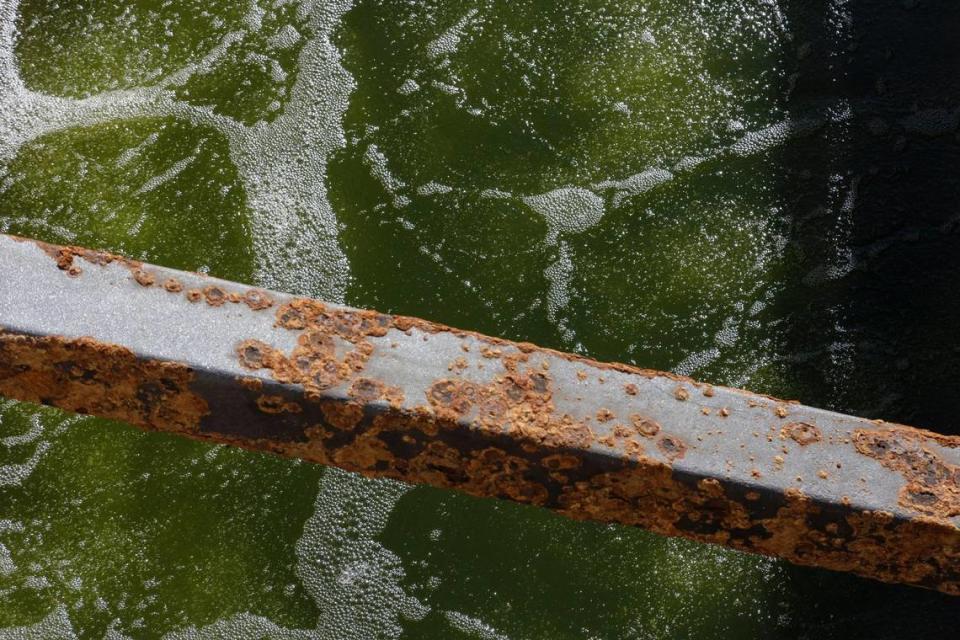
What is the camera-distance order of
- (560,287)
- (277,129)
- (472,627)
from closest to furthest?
(472,627) → (560,287) → (277,129)

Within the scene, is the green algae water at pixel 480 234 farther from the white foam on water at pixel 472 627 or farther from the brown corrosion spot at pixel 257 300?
the brown corrosion spot at pixel 257 300

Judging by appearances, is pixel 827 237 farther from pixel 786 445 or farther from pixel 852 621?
pixel 786 445

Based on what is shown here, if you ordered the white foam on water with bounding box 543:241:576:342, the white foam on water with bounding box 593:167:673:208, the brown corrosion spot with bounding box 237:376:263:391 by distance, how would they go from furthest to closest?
the white foam on water with bounding box 593:167:673:208, the white foam on water with bounding box 543:241:576:342, the brown corrosion spot with bounding box 237:376:263:391

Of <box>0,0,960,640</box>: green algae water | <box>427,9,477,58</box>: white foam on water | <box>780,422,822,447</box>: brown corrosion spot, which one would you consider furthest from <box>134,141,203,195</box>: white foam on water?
<box>780,422,822,447</box>: brown corrosion spot

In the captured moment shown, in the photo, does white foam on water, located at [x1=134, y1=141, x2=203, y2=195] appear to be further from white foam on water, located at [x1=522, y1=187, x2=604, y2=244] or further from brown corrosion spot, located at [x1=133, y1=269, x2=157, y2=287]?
brown corrosion spot, located at [x1=133, y1=269, x2=157, y2=287]

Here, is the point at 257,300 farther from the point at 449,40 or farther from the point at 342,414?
the point at 449,40

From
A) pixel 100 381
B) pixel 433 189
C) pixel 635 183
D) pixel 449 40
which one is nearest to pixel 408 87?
pixel 449 40
